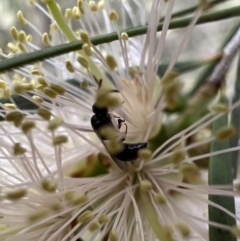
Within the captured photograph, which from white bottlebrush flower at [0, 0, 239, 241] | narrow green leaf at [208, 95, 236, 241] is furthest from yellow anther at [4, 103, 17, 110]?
narrow green leaf at [208, 95, 236, 241]

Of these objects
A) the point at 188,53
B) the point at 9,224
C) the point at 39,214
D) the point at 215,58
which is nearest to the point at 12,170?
the point at 9,224

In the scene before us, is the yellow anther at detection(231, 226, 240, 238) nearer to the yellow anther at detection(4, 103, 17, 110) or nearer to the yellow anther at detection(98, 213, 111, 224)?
the yellow anther at detection(98, 213, 111, 224)

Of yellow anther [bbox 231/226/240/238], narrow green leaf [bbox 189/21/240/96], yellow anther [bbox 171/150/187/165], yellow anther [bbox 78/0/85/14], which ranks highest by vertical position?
yellow anther [bbox 78/0/85/14]

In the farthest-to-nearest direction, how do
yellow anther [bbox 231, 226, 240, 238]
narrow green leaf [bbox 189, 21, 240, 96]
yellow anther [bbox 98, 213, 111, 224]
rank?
narrow green leaf [bbox 189, 21, 240, 96] < yellow anther [bbox 98, 213, 111, 224] < yellow anther [bbox 231, 226, 240, 238]

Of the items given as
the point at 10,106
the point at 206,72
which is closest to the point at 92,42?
the point at 10,106

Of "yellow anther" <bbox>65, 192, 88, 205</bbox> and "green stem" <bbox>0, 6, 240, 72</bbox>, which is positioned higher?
"green stem" <bbox>0, 6, 240, 72</bbox>

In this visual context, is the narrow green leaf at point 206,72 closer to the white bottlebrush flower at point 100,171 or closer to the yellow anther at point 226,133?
the white bottlebrush flower at point 100,171

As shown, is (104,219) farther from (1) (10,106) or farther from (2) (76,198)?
(1) (10,106)
